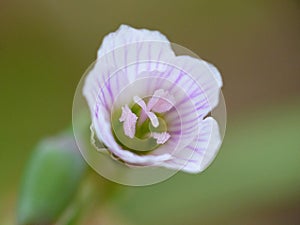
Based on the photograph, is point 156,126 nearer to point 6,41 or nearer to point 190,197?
point 190,197

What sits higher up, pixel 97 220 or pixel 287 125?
pixel 287 125

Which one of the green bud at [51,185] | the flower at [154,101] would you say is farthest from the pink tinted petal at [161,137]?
the green bud at [51,185]

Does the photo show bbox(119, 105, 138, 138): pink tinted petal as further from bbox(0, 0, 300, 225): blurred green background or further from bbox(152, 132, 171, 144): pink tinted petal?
bbox(0, 0, 300, 225): blurred green background

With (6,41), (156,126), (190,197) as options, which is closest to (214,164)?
(190,197)

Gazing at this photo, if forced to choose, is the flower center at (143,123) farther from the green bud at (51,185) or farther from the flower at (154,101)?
the green bud at (51,185)

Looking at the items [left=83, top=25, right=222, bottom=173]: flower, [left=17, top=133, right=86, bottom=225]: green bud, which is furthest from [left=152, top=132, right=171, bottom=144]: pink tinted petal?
[left=17, top=133, right=86, bottom=225]: green bud

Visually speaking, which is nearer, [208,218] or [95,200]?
[95,200]
